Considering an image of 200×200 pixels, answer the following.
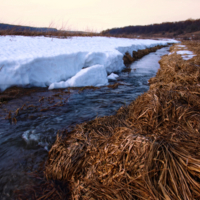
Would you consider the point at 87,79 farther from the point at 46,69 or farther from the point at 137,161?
the point at 137,161

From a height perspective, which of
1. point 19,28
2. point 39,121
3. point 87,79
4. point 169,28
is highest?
point 169,28

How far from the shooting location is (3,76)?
429 centimetres

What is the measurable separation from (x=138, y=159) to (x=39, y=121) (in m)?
2.47

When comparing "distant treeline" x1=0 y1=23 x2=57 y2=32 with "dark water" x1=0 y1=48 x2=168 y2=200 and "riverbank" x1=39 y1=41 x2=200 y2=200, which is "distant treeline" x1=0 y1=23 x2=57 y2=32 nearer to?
"dark water" x1=0 y1=48 x2=168 y2=200

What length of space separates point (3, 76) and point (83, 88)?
2.54m

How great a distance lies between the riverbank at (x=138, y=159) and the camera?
1387 mm

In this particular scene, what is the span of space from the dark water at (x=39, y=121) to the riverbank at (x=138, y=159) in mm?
361

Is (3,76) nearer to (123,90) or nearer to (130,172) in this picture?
(123,90)

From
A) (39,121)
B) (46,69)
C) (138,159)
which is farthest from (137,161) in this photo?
(46,69)

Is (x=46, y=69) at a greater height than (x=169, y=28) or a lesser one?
lesser

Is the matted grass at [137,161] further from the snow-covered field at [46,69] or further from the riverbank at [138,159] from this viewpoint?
the snow-covered field at [46,69]

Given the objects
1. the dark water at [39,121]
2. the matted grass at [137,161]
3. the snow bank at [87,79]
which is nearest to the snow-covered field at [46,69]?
the snow bank at [87,79]

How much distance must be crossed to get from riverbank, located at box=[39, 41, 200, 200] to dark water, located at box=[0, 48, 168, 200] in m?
0.36

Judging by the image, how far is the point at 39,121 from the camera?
322 centimetres
